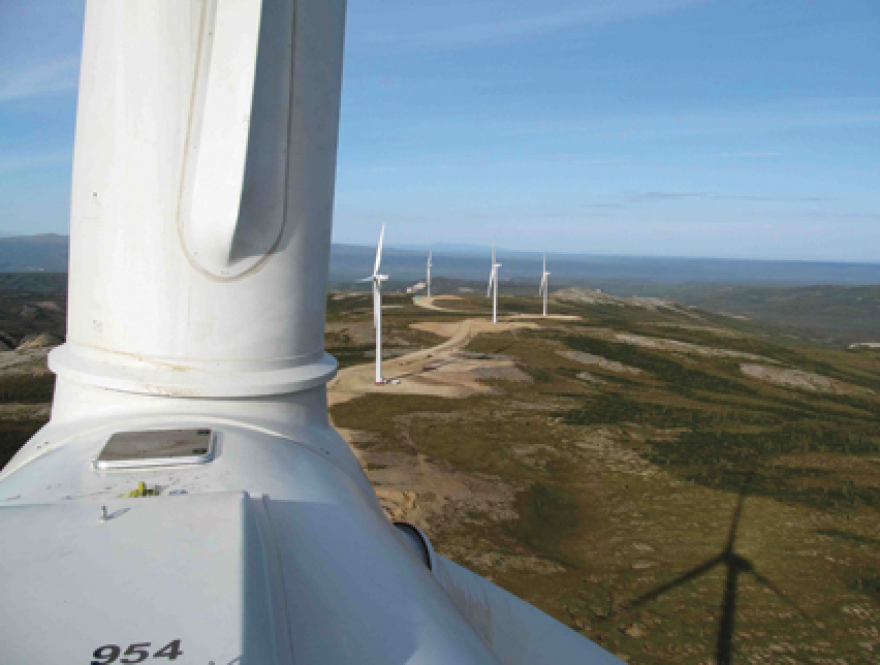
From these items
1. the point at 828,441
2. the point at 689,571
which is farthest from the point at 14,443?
the point at 828,441

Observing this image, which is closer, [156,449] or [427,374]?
[156,449]

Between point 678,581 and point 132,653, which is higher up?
point 132,653

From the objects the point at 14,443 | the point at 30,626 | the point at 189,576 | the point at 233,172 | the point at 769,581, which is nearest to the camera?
the point at 30,626

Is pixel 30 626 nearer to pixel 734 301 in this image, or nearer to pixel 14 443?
pixel 14 443

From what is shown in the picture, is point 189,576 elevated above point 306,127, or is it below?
below

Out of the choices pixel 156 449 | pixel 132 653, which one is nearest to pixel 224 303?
pixel 156 449

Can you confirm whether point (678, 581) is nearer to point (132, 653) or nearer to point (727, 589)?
point (727, 589)

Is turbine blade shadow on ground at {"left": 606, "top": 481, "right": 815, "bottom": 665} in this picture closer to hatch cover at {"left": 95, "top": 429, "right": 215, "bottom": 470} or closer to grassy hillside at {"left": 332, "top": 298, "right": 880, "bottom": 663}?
grassy hillside at {"left": 332, "top": 298, "right": 880, "bottom": 663}
